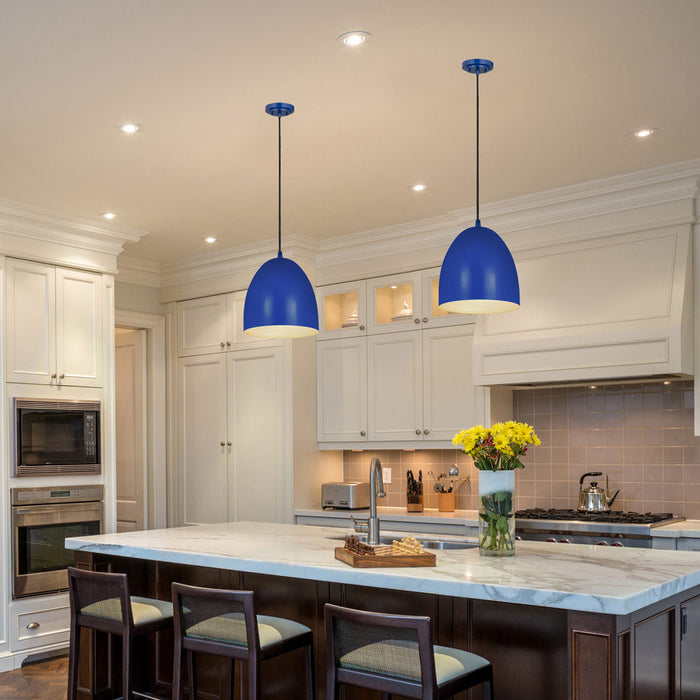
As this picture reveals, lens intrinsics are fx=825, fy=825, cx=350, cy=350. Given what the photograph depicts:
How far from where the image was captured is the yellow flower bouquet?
2896 mm

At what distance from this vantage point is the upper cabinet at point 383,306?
17.5 ft

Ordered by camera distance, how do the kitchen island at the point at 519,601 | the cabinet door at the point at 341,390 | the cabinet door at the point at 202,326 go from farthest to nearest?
the cabinet door at the point at 202,326 → the cabinet door at the point at 341,390 → the kitchen island at the point at 519,601

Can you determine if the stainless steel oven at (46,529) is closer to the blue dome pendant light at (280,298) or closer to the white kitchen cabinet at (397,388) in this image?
the white kitchen cabinet at (397,388)

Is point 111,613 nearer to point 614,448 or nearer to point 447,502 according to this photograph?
point 447,502

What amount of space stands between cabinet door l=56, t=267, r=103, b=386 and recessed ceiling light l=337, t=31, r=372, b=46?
2.93 metres

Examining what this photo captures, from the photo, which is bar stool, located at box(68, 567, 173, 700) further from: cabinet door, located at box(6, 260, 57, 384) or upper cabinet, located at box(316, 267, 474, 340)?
upper cabinet, located at box(316, 267, 474, 340)

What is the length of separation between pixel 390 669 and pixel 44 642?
322cm

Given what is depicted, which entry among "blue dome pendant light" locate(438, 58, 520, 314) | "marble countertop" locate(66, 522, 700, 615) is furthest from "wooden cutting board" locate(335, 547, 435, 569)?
"blue dome pendant light" locate(438, 58, 520, 314)

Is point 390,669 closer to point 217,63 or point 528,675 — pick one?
point 528,675

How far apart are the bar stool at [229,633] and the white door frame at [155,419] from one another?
3.62m

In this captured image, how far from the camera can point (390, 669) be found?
2352 mm

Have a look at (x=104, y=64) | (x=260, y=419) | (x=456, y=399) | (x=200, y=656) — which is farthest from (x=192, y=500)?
(x=104, y=64)

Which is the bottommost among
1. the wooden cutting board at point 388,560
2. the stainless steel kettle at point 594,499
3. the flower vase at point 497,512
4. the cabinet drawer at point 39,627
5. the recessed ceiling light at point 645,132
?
the cabinet drawer at point 39,627

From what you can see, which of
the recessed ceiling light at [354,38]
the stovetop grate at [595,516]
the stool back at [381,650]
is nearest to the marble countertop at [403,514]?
the stovetop grate at [595,516]
